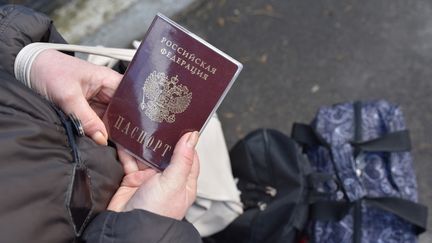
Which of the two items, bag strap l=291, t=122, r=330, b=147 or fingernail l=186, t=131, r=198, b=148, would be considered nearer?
fingernail l=186, t=131, r=198, b=148

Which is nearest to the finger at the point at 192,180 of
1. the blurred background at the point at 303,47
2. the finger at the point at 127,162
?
the finger at the point at 127,162

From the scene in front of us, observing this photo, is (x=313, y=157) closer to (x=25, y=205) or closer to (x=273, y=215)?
(x=273, y=215)

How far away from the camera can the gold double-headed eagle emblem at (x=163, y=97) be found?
1.11 m

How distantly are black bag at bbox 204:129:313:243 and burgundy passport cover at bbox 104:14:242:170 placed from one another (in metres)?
0.51

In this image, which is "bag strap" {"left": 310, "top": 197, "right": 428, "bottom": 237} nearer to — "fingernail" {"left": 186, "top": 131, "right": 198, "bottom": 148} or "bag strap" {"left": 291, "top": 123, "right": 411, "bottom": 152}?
"bag strap" {"left": 291, "top": 123, "right": 411, "bottom": 152}

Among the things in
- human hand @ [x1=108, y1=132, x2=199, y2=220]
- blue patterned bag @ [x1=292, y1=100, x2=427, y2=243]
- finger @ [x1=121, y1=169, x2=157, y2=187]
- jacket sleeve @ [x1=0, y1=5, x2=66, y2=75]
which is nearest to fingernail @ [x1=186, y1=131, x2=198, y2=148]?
human hand @ [x1=108, y1=132, x2=199, y2=220]

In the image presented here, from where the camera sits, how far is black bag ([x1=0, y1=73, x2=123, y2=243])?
891 millimetres

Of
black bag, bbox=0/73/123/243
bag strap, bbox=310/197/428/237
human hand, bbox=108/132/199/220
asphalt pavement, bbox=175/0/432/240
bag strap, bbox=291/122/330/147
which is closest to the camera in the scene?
black bag, bbox=0/73/123/243

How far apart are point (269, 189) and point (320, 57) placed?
759 millimetres

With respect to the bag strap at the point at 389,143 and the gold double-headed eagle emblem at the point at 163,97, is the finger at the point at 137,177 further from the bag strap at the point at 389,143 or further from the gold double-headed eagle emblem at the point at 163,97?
the bag strap at the point at 389,143

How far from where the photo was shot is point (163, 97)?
1122mm

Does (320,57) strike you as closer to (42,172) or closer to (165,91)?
(165,91)

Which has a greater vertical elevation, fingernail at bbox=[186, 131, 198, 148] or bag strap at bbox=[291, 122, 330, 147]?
bag strap at bbox=[291, 122, 330, 147]

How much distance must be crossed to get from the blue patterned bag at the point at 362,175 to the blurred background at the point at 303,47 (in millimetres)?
437
